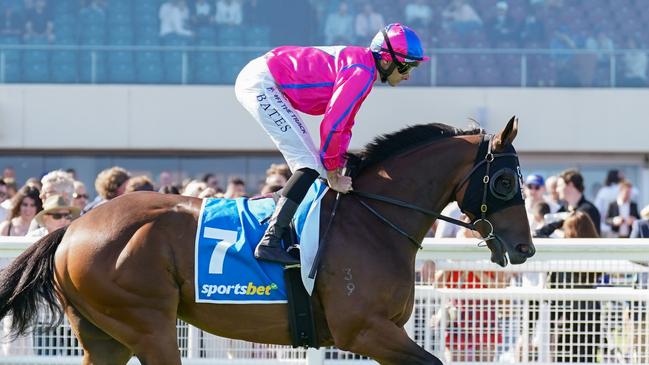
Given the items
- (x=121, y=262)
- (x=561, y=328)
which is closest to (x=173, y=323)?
(x=121, y=262)

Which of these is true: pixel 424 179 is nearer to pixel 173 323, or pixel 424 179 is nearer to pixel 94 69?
pixel 173 323

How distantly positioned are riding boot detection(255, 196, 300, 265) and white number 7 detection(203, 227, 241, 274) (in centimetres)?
14

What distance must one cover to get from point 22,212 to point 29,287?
9.23ft

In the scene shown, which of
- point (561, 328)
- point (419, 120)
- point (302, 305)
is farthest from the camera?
point (419, 120)

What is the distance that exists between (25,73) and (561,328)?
34.4ft

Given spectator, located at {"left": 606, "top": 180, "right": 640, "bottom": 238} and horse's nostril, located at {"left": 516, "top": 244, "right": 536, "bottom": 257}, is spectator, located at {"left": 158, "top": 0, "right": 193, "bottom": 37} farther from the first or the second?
horse's nostril, located at {"left": 516, "top": 244, "right": 536, "bottom": 257}

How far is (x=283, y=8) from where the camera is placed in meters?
15.0

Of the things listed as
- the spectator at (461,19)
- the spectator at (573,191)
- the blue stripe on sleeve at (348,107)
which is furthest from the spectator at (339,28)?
the blue stripe on sleeve at (348,107)

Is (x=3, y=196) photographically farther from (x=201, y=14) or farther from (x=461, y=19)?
(x=461, y=19)

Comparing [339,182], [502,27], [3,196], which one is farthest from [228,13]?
[339,182]

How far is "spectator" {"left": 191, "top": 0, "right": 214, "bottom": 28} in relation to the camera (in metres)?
15.1

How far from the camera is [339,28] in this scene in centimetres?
1498

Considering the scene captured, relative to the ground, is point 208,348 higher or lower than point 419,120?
lower

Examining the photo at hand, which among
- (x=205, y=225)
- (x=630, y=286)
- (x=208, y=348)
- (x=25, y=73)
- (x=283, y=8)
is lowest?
(x=208, y=348)
